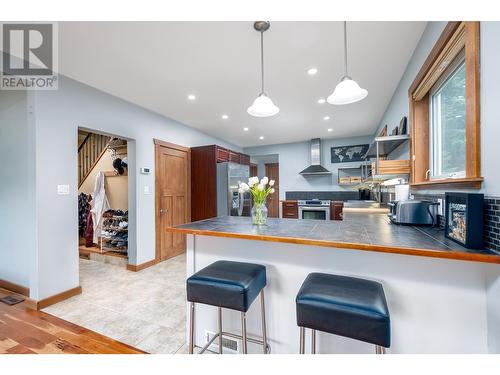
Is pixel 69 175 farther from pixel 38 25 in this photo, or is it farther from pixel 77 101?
pixel 38 25

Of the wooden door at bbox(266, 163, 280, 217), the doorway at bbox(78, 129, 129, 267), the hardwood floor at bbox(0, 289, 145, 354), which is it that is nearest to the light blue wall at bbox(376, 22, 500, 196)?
the hardwood floor at bbox(0, 289, 145, 354)

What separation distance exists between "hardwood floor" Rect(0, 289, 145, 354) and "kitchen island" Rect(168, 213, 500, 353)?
114cm

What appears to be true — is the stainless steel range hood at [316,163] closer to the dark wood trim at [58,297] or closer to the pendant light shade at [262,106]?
the pendant light shade at [262,106]

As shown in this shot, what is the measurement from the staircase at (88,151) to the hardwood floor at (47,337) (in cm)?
309

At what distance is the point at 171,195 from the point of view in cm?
401

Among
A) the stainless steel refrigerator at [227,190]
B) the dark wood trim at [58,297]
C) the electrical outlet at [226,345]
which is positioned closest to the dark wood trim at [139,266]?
the dark wood trim at [58,297]

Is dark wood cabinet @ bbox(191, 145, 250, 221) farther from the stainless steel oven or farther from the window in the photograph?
the window

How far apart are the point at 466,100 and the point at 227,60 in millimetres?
1910

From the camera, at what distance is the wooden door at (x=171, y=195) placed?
370 cm

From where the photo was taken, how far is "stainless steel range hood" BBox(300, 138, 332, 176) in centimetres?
563

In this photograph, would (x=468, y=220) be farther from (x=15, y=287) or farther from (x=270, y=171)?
(x=270, y=171)

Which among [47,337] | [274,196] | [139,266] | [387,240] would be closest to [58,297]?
[47,337]

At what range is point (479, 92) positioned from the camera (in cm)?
112
